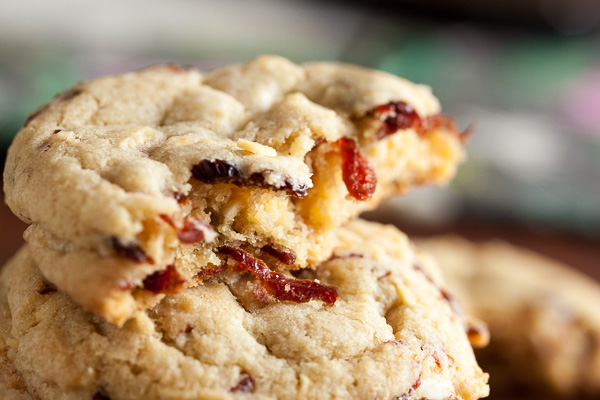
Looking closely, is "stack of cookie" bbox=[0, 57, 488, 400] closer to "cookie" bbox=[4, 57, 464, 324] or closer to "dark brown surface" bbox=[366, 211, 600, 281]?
"cookie" bbox=[4, 57, 464, 324]

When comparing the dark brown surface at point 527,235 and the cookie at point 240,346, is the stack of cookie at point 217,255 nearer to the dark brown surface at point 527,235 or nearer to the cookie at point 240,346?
the cookie at point 240,346

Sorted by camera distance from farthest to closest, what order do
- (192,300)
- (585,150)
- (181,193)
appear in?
(585,150), (192,300), (181,193)

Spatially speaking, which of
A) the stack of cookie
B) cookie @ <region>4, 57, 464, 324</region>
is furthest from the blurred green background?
the stack of cookie

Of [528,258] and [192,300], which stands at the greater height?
[192,300]

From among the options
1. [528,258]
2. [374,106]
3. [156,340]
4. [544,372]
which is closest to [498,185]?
[528,258]

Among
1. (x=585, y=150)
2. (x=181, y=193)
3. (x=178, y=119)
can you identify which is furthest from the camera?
(x=585, y=150)

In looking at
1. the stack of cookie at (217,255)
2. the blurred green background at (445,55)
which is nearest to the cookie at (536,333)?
the stack of cookie at (217,255)

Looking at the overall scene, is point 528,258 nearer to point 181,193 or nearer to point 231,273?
point 231,273
